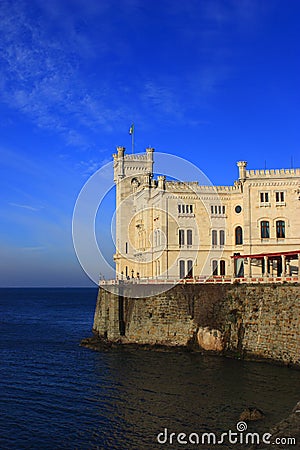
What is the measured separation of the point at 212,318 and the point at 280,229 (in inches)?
702

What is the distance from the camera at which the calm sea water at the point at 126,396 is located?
95.2 feet

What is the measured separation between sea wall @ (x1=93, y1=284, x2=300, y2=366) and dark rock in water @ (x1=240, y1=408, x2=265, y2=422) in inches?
494

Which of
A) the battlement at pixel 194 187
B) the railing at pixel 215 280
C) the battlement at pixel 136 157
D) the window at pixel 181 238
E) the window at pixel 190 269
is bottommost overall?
the railing at pixel 215 280

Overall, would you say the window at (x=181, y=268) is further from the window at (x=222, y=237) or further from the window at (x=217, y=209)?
the window at (x=217, y=209)

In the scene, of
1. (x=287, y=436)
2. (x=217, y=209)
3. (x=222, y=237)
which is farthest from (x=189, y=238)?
(x=287, y=436)

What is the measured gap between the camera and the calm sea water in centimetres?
2903

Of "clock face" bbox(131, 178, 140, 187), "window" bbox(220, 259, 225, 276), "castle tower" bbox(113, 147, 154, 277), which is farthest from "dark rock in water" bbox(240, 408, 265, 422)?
"clock face" bbox(131, 178, 140, 187)

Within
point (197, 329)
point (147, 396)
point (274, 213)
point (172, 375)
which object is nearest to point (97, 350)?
point (197, 329)

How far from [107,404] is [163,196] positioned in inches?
1321

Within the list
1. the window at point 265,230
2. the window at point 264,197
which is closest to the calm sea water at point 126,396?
the window at point 265,230

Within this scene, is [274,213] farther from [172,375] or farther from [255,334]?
[172,375]

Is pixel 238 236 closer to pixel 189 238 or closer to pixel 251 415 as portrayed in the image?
pixel 189 238

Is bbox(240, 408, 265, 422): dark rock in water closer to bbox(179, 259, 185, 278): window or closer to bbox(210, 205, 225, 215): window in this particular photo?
bbox(179, 259, 185, 278): window

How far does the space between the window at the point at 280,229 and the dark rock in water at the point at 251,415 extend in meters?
35.4
